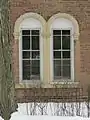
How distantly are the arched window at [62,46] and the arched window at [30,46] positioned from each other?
347mm

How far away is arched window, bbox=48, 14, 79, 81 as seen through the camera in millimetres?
14047

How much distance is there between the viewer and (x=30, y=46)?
14.2 meters

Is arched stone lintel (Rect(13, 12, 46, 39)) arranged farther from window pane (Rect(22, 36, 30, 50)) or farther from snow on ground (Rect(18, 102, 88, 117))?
snow on ground (Rect(18, 102, 88, 117))

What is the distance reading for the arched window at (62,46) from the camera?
1405cm

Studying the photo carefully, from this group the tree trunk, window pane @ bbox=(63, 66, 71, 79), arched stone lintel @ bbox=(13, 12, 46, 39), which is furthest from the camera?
window pane @ bbox=(63, 66, 71, 79)

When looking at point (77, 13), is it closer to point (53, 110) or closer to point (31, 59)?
point (31, 59)

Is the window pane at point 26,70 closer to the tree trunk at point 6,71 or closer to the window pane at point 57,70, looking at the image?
the window pane at point 57,70

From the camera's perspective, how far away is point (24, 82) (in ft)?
46.1

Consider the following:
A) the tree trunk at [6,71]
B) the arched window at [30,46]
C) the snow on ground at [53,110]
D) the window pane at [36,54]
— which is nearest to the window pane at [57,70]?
the arched window at [30,46]

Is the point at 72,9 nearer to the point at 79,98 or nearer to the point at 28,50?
the point at 28,50

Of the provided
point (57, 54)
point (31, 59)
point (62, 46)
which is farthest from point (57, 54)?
point (31, 59)

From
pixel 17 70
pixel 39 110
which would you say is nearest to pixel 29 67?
pixel 17 70

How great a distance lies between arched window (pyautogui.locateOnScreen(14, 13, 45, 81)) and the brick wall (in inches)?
7.8

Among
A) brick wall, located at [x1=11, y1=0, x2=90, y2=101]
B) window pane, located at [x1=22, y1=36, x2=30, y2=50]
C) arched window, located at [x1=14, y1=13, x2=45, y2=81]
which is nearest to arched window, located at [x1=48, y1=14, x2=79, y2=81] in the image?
brick wall, located at [x1=11, y1=0, x2=90, y2=101]
